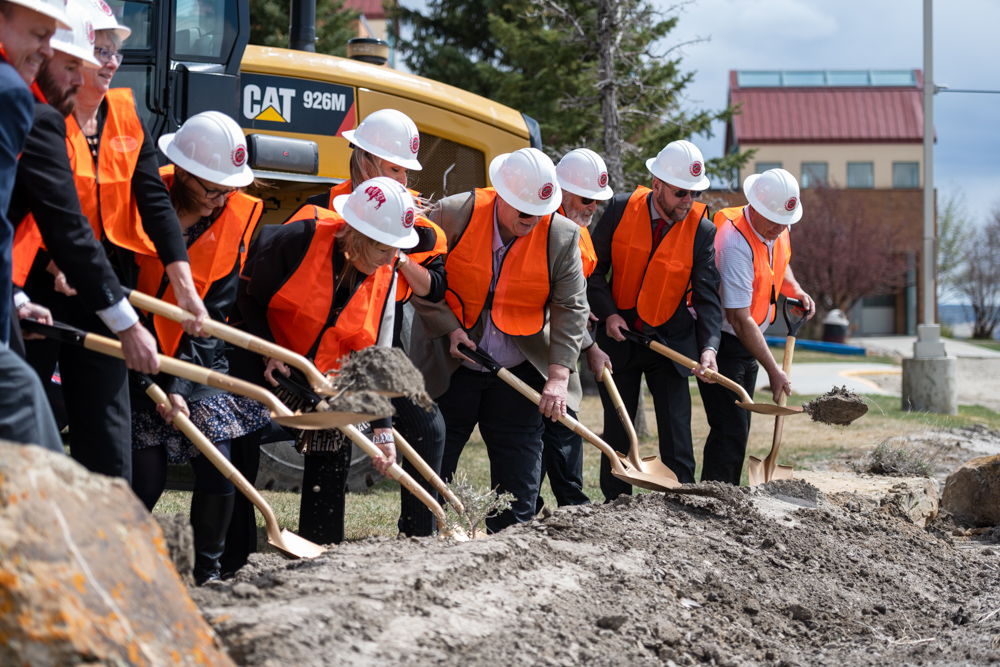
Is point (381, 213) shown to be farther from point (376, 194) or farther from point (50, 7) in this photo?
point (50, 7)

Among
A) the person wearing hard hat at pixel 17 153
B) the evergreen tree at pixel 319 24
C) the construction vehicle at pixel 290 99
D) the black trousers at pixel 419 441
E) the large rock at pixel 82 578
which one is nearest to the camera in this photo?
the large rock at pixel 82 578

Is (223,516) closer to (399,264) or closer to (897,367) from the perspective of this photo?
(399,264)

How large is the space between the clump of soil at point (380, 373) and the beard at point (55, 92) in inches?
48.4

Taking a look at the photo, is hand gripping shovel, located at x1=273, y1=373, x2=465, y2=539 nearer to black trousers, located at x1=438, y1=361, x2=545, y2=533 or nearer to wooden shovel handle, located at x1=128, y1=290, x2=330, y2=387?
wooden shovel handle, located at x1=128, y1=290, x2=330, y2=387

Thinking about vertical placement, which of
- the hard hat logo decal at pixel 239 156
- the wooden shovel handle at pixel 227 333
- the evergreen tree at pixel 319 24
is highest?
the evergreen tree at pixel 319 24

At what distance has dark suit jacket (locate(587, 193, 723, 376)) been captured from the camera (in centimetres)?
562

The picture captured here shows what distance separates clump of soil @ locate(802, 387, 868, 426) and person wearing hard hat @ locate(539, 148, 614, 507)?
4.30ft

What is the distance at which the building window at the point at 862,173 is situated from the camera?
36031 millimetres

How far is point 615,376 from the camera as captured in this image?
233 inches

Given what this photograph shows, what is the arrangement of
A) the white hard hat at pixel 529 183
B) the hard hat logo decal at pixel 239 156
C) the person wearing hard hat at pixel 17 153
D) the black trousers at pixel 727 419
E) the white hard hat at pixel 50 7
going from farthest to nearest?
the black trousers at pixel 727 419 < the white hard hat at pixel 529 183 < the hard hat logo decal at pixel 239 156 < the white hard hat at pixel 50 7 < the person wearing hard hat at pixel 17 153

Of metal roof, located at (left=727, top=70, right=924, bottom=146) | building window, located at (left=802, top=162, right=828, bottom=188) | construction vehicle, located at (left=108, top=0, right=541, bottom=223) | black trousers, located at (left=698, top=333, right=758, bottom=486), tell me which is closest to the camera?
construction vehicle, located at (left=108, top=0, right=541, bottom=223)

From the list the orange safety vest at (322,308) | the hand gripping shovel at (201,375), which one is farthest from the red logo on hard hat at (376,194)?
the hand gripping shovel at (201,375)

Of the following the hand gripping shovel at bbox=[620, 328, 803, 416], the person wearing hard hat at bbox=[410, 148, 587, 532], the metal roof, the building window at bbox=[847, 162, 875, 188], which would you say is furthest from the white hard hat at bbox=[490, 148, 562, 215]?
the building window at bbox=[847, 162, 875, 188]

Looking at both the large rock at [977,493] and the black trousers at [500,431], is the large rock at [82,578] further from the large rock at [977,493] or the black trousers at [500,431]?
the large rock at [977,493]
